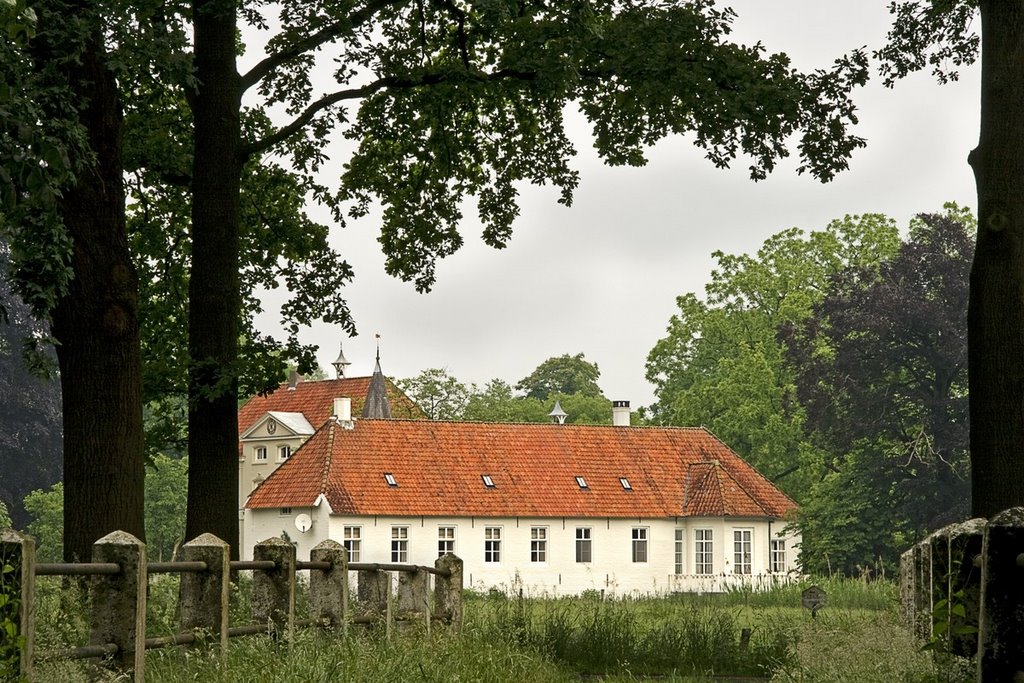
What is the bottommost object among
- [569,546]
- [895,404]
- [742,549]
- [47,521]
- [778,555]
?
[778,555]

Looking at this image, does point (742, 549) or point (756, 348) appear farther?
point (756, 348)

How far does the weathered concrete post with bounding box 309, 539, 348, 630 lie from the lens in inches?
537

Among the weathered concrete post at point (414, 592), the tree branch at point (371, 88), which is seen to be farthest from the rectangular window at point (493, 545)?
the weathered concrete post at point (414, 592)

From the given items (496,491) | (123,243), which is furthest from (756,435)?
(123,243)

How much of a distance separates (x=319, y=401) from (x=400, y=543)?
18973 millimetres

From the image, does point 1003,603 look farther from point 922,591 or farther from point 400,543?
point 400,543

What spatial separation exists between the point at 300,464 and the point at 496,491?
20.5ft

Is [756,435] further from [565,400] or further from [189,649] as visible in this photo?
[189,649]

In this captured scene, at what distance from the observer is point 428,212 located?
22922 mm

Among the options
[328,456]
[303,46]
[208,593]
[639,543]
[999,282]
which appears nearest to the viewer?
[208,593]

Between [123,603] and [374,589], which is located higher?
[123,603]

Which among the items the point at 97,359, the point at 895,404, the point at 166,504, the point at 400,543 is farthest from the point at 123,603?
the point at 166,504

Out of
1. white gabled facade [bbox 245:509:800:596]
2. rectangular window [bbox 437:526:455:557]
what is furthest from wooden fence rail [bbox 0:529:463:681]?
rectangular window [bbox 437:526:455:557]

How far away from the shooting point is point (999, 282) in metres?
13.2
